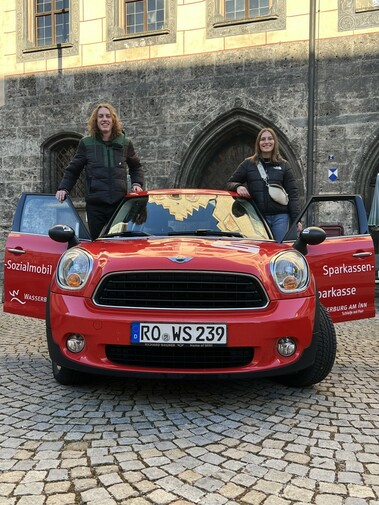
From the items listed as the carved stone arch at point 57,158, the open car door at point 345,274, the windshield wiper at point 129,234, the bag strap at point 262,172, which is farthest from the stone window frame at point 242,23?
the windshield wiper at point 129,234

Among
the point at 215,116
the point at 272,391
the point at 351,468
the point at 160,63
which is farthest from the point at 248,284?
the point at 160,63

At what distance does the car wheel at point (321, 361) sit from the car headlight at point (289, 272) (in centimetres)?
47

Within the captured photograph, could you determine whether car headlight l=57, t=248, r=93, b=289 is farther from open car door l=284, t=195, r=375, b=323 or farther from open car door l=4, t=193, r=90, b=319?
open car door l=284, t=195, r=375, b=323

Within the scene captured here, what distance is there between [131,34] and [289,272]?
35.8ft

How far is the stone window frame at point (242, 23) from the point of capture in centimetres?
1120

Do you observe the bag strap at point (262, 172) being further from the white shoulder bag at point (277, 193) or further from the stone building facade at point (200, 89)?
the stone building facade at point (200, 89)

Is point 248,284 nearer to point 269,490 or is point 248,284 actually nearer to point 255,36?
point 269,490

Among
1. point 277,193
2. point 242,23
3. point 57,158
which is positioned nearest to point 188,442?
point 277,193

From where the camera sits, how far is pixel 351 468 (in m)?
2.34

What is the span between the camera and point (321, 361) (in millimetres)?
3379

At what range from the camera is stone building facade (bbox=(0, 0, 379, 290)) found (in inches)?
428

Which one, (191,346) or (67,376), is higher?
(191,346)

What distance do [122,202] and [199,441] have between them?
247cm

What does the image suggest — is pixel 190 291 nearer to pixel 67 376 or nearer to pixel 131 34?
pixel 67 376
